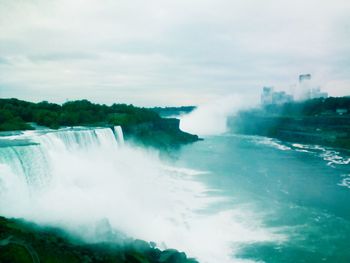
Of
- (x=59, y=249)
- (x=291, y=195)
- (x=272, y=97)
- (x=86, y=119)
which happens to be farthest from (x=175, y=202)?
(x=272, y=97)

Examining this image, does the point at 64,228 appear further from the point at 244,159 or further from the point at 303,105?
the point at 303,105

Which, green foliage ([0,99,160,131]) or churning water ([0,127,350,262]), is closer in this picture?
churning water ([0,127,350,262])

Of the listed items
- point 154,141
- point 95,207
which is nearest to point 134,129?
point 154,141

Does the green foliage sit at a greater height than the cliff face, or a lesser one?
greater

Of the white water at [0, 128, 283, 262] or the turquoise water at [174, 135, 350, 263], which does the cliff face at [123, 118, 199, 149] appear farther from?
the white water at [0, 128, 283, 262]

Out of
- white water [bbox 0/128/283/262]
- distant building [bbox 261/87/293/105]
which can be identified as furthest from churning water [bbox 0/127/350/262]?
distant building [bbox 261/87/293/105]

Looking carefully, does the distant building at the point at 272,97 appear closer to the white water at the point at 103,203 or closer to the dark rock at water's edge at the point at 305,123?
the dark rock at water's edge at the point at 305,123
